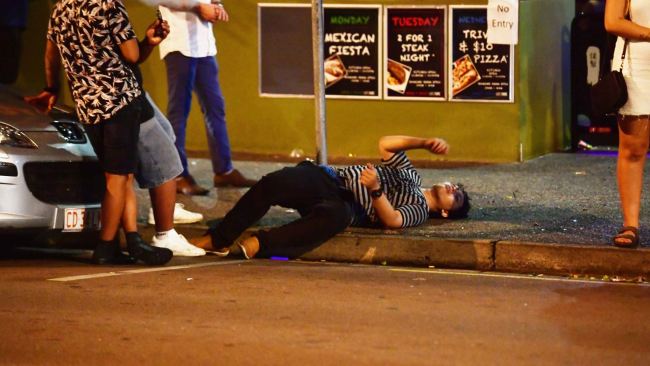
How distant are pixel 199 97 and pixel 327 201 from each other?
2.60 m

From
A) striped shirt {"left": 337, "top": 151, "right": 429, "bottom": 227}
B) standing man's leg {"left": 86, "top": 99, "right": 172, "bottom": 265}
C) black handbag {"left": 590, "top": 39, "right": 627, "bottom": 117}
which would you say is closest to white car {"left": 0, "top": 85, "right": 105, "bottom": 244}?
standing man's leg {"left": 86, "top": 99, "right": 172, "bottom": 265}

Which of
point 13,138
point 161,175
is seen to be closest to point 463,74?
point 161,175

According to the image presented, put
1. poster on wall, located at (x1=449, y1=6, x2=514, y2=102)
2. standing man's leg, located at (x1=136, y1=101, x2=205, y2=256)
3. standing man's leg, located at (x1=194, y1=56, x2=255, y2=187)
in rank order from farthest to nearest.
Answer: poster on wall, located at (x1=449, y1=6, x2=514, y2=102) → standing man's leg, located at (x1=194, y1=56, x2=255, y2=187) → standing man's leg, located at (x1=136, y1=101, x2=205, y2=256)

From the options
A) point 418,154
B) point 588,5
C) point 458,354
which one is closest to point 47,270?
point 458,354

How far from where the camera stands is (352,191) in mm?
9633

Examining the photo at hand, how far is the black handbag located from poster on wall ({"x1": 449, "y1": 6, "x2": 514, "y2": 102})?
149 inches

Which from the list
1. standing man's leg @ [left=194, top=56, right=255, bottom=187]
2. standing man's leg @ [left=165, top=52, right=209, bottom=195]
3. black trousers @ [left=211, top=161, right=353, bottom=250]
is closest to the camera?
black trousers @ [left=211, top=161, right=353, bottom=250]

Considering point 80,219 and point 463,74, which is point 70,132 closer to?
point 80,219

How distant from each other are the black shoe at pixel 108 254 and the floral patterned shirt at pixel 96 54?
80 cm

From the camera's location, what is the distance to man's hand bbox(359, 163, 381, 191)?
9.28 meters

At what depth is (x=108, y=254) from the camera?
9258 millimetres

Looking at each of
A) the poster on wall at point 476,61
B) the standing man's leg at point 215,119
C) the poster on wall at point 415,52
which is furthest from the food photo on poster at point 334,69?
the standing man's leg at point 215,119

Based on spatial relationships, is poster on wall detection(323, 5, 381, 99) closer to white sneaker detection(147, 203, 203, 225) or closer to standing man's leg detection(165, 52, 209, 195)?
standing man's leg detection(165, 52, 209, 195)

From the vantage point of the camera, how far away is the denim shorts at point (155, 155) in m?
9.45
